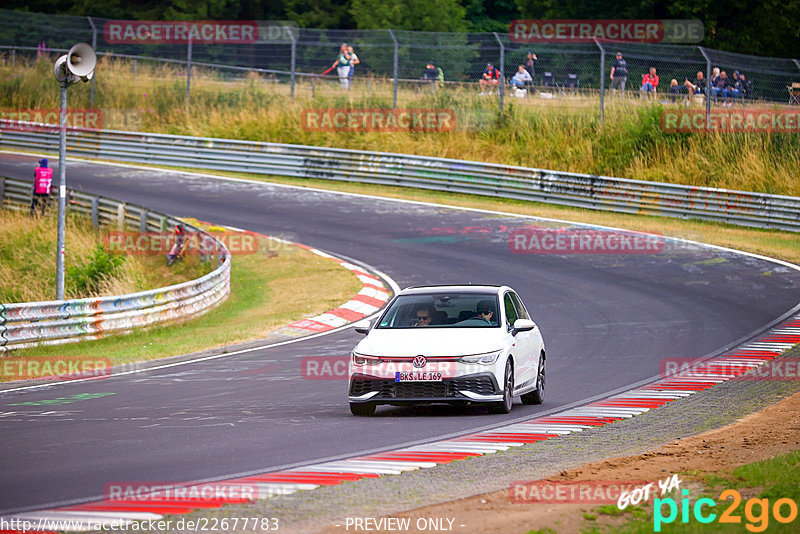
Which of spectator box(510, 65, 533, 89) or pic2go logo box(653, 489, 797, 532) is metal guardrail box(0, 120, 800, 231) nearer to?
spectator box(510, 65, 533, 89)

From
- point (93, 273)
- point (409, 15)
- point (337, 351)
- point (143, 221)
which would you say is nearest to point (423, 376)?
point (337, 351)

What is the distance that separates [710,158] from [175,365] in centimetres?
2152

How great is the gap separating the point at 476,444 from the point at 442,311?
2.92 metres

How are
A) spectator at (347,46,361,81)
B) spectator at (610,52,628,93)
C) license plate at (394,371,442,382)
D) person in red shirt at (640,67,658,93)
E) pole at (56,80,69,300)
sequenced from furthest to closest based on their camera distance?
spectator at (347,46,361,81) → person in red shirt at (640,67,658,93) → spectator at (610,52,628,93) → pole at (56,80,69,300) → license plate at (394,371,442,382)

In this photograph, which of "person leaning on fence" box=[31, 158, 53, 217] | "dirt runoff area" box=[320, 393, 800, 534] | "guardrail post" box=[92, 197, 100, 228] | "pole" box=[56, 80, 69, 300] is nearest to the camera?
"dirt runoff area" box=[320, 393, 800, 534]

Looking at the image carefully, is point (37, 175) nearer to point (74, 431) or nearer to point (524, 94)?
point (524, 94)

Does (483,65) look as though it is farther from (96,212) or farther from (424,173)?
(96,212)

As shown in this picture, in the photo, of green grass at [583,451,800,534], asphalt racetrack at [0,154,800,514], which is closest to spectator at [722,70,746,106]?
asphalt racetrack at [0,154,800,514]

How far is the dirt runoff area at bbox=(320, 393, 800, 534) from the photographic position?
6645mm

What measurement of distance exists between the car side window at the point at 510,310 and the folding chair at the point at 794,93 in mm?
20856

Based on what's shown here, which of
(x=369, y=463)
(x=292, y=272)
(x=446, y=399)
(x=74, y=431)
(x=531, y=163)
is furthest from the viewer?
(x=531, y=163)

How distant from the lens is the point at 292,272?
79.2ft

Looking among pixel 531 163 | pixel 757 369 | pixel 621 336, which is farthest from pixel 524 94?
pixel 757 369

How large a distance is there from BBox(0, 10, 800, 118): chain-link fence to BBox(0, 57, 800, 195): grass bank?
1.26ft
